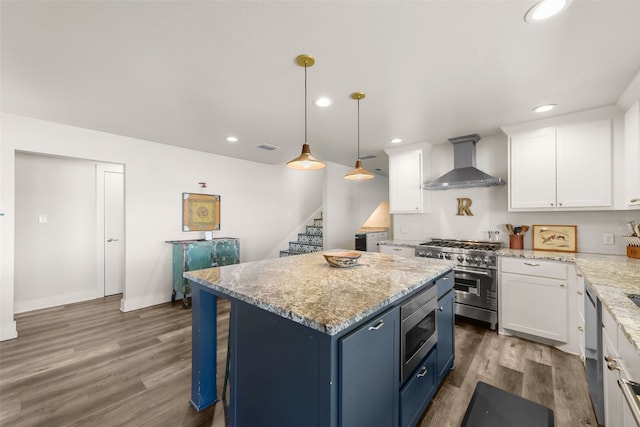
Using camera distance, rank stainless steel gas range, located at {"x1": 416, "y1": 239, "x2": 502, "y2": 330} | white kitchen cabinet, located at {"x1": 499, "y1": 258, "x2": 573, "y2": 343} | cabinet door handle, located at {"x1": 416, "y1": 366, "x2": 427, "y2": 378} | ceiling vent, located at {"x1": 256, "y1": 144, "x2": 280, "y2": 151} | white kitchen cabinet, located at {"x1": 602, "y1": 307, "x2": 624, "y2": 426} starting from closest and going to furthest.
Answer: white kitchen cabinet, located at {"x1": 602, "y1": 307, "x2": 624, "y2": 426} < cabinet door handle, located at {"x1": 416, "y1": 366, "x2": 427, "y2": 378} < white kitchen cabinet, located at {"x1": 499, "y1": 258, "x2": 573, "y2": 343} < stainless steel gas range, located at {"x1": 416, "y1": 239, "x2": 502, "y2": 330} < ceiling vent, located at {"x1": 256, "y1": 144, "x2": 280, "y2": 151}

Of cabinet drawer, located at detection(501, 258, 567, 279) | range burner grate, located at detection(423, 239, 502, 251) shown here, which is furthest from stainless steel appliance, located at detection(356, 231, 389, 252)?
cabinet drawer, located at detection(501, 258, 567, 279)

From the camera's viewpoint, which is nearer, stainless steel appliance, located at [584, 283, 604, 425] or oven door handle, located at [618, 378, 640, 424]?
oven door handle, located at [618, 378, 640, 424]

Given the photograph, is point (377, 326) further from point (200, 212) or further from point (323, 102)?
point (200, 212)

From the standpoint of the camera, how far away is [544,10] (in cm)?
143

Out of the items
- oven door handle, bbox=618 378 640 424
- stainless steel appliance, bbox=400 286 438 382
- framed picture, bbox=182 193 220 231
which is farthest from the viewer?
framed picture, bbox=182 193 220 231

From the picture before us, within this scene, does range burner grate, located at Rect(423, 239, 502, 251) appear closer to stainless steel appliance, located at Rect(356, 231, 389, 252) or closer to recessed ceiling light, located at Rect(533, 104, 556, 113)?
recessed ceiling light, located at Rect(533, 104, 556, 113)

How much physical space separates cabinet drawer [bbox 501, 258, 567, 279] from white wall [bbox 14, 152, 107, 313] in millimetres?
5933

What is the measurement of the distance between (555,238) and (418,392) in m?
2.76

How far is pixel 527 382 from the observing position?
2.16 metres

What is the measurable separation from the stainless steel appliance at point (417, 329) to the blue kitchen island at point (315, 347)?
1.4 inches

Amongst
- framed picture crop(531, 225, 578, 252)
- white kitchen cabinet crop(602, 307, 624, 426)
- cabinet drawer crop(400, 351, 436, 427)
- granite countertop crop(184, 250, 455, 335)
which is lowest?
cabinet drawer crop(400, 351, 436, 427)

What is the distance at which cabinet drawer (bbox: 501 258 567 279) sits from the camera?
8.73 feet

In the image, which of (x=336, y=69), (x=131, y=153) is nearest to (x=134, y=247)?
(x=131, y=153)

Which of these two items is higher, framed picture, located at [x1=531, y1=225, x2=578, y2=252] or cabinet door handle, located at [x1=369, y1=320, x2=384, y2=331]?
framed picture, located at [x1=531, y1=225, x2=578, y2=252]
